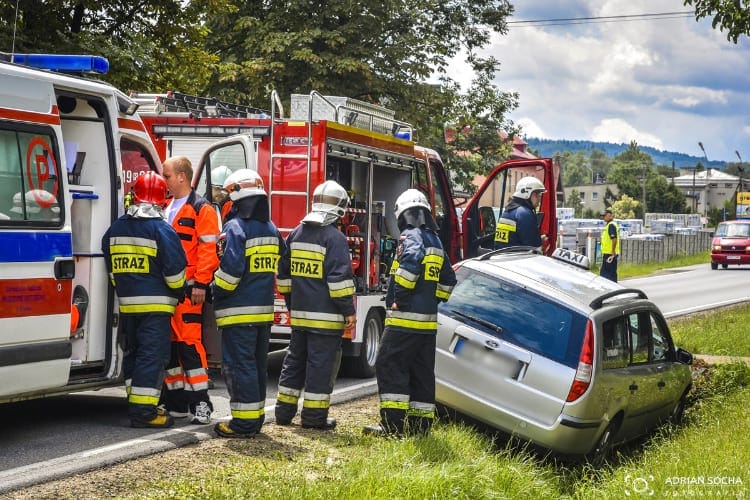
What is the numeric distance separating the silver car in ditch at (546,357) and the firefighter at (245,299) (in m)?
1.44

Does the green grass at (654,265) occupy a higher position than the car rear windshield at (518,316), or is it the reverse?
the car rear windshield at (518,316)

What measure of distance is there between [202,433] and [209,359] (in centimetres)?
84

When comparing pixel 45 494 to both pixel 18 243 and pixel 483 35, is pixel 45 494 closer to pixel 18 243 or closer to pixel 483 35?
pixel 18 243

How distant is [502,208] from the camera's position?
12836 millimetres

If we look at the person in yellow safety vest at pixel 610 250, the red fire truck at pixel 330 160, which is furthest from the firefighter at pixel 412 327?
the person in yellow safety vest at pixel 610 250

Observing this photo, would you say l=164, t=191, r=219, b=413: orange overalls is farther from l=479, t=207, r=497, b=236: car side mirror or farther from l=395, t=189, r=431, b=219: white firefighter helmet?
l=479, t=207, r=497, b=236: car side mirror

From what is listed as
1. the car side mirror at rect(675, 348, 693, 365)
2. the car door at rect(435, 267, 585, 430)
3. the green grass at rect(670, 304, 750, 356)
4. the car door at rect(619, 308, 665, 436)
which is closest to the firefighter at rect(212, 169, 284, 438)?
the car door at rect(435, 267, 585, 430)

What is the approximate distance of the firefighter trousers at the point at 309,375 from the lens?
7.68 meters

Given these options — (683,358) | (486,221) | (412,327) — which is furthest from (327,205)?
(486,221)

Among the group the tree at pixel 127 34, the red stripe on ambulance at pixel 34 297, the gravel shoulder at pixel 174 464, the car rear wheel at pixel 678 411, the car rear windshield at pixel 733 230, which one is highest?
the tree at pixel 127 34

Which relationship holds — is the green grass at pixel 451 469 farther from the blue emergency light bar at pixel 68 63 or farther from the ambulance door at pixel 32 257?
the blue emergency light bar at pixel 68 63

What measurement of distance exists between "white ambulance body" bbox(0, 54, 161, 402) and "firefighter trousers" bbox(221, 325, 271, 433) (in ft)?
2.82

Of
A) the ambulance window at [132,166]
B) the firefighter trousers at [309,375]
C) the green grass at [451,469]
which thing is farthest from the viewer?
the ambulance window at [132,166]

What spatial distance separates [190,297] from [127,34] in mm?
9494
